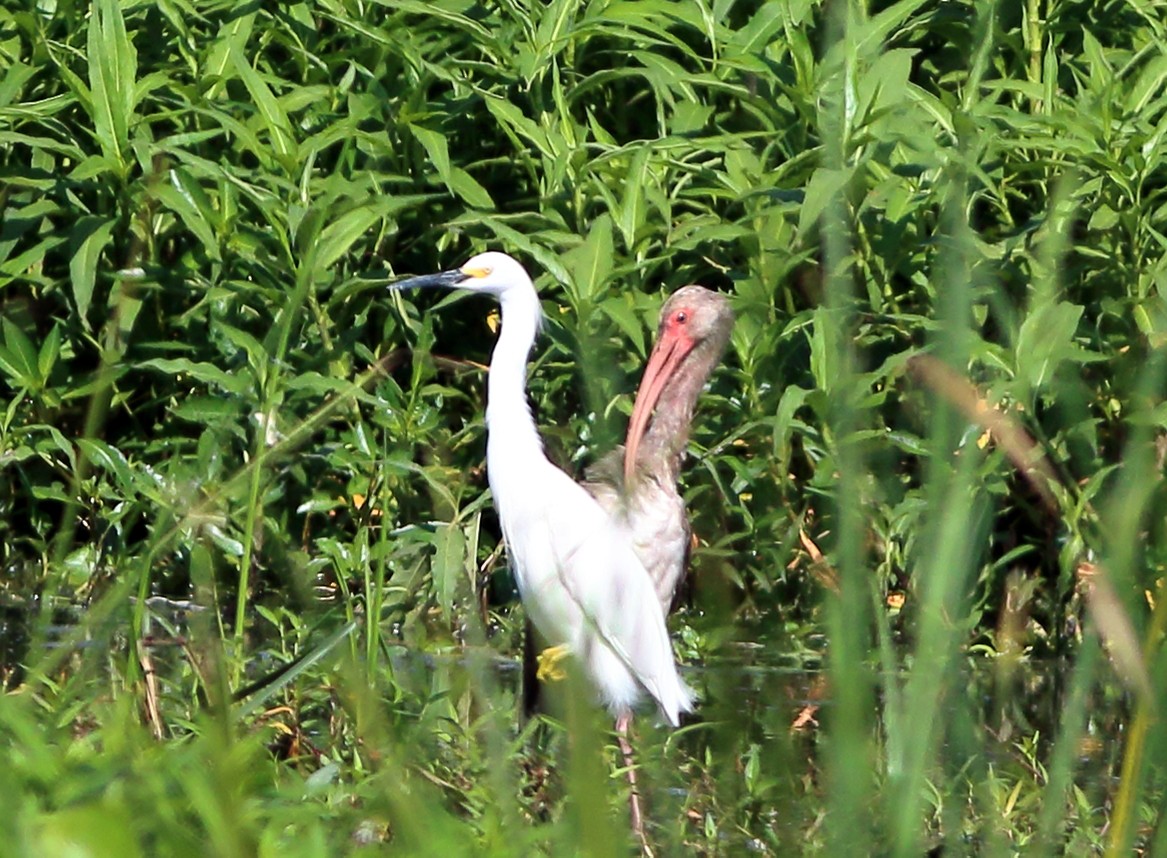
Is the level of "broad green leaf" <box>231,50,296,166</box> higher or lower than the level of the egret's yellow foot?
higher

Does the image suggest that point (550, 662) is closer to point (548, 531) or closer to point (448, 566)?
point (548, 531)

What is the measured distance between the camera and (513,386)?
16.1ft

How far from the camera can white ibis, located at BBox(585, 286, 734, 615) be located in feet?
16.0

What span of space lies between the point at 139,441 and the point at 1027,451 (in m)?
4.11

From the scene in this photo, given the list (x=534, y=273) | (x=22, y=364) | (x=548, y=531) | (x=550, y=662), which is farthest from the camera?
(x=534, y=273)

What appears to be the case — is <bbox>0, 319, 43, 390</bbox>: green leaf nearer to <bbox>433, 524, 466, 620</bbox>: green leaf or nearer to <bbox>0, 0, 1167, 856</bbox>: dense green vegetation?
<bbox>0, 0, 1167, 856</bbox>: dense green vegetation

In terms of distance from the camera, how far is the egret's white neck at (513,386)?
15.9 feet

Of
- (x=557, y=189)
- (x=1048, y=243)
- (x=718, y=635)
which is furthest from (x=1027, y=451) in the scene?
(x=557, y=189)

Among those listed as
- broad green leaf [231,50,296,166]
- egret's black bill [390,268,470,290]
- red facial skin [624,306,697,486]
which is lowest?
red facial skin [624,306,697,486]

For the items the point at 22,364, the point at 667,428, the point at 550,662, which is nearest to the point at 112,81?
the point at 22,364

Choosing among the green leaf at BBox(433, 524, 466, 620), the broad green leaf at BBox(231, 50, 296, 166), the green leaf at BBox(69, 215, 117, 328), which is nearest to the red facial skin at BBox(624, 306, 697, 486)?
the green leaf at BBox(433, 524, 466, 620)

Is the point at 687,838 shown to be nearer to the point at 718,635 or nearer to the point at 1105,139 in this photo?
the point at 718,635

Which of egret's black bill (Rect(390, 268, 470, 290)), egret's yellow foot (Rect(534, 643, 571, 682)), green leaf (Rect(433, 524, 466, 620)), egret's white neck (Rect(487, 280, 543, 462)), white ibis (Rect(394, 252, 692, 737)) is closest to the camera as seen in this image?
egret's yellow foot (Rect(534, 643, 571, 682))

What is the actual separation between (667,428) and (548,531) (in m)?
0.55
